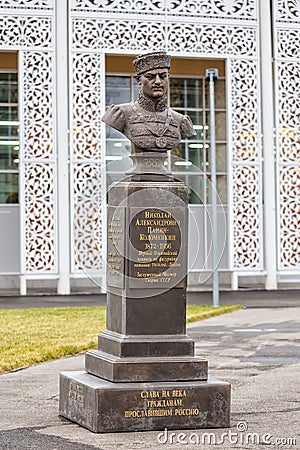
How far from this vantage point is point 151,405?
7957mm

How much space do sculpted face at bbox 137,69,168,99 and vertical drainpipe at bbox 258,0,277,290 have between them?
1636 centimetres

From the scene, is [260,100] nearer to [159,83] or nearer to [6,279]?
[6,279]

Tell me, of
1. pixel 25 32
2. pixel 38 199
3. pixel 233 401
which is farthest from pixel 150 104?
pixel 25 32

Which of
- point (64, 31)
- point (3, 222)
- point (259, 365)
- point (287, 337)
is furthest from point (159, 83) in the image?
point (3, 222)

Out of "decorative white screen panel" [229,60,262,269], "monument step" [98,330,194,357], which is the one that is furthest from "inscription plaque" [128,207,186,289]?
"decorative white screen panel" [229,60,262,269]

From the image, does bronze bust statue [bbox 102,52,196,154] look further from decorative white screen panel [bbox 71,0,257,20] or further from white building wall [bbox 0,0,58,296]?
decorative white screen panel [bbox 71,0,257,20]

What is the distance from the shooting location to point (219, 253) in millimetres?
9188

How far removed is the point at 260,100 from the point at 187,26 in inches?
98.6

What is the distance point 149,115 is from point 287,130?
16827 millimetres

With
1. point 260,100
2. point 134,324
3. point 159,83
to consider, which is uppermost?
point 260,100

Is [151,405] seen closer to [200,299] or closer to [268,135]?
[200,299]

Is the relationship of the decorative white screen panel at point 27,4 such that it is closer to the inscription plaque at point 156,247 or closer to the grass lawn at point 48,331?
the grass lawn at point 48,331

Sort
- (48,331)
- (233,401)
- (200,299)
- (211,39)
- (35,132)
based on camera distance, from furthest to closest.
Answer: (211,39), (35,132), (200,299), (48,331), (233,401)

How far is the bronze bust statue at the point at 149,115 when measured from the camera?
8.43m
